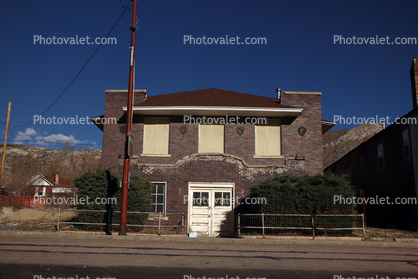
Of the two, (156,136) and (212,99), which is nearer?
(156,136)

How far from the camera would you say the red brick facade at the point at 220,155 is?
55.9ft

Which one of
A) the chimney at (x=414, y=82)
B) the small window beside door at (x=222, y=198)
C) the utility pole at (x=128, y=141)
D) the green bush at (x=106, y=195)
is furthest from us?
the chimney at (x=414, y=82)

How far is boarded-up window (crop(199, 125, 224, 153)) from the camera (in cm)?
1766

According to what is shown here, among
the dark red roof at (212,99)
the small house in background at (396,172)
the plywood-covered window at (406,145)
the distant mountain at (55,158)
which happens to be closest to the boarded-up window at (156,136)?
the dark red roof at (212,99)

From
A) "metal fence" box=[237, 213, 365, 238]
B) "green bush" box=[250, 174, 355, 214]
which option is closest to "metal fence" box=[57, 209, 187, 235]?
"metal fence" box=[237, 213, 365, 238]

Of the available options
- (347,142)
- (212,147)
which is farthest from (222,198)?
(347,142)

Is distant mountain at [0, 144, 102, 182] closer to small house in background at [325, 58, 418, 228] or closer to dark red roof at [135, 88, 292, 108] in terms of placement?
dark red roof at [135, 88, 292, 108]

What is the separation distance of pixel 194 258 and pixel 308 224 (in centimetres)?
621

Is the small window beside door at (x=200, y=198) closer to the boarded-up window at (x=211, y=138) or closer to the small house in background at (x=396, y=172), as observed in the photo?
the boarded-up window at (x=211, y=138)

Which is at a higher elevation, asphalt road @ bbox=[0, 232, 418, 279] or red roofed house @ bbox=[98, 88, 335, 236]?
red roofed house @ bbox=[98, 88, 335, 236]

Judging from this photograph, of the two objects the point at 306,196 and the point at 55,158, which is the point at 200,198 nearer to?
the point at 306,196

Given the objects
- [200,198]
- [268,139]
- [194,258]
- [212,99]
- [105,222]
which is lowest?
[194,258]

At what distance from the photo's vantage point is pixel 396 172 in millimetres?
19375

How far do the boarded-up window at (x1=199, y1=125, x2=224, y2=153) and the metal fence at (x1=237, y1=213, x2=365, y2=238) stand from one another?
4874 mm
